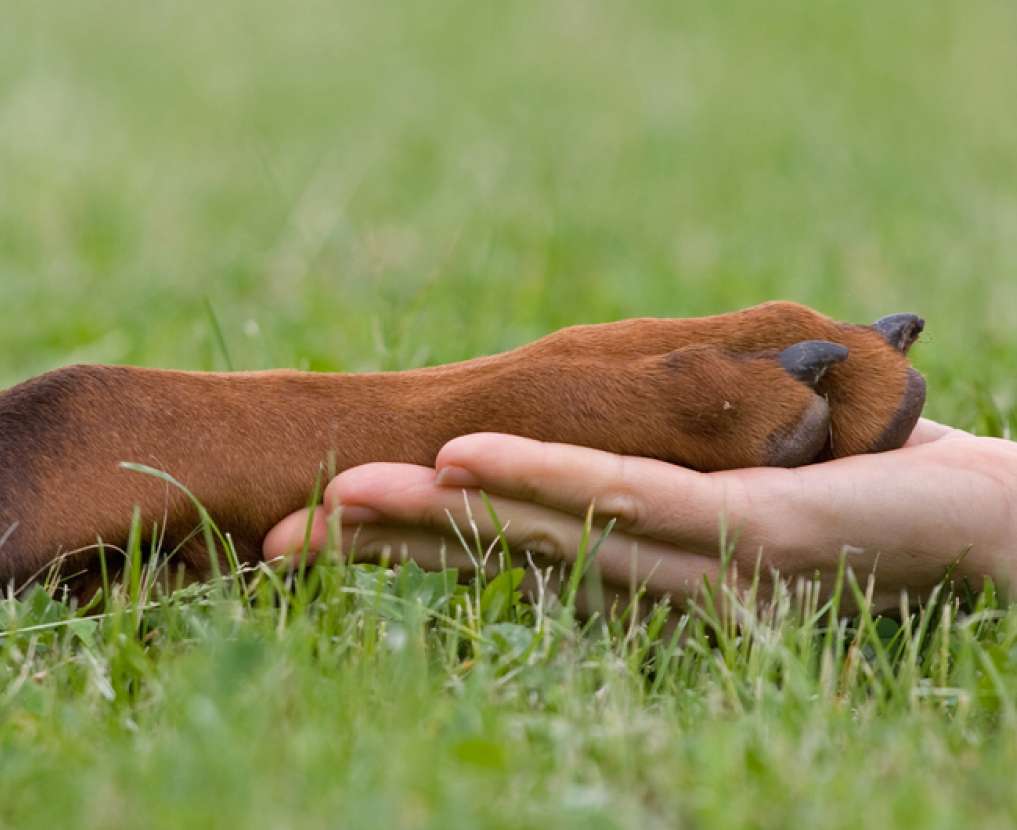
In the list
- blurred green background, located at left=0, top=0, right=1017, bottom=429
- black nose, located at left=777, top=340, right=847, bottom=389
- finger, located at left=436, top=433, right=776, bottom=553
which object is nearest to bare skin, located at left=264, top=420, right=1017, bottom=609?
finger, located at left=436, top=433, right=776, bottom=553

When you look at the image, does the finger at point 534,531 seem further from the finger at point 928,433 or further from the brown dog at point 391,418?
the finger at point 928,433

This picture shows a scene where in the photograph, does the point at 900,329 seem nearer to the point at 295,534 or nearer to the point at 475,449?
the point at 475,449

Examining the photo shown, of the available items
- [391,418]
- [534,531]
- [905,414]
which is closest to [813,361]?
[905,414]

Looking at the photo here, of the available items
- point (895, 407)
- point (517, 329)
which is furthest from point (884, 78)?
point (895, 407)

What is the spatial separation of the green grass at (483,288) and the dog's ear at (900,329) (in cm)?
43

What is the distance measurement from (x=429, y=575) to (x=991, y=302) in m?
3.62

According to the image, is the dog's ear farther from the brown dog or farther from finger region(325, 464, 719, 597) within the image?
finger region(325, 464, 719, 597)

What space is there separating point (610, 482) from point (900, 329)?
54 cm

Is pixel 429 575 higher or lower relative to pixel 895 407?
lower

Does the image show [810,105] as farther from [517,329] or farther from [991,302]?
[517,329]

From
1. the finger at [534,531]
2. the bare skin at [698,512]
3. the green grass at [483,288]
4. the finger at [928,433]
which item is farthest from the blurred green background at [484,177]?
the finger at [534,531]

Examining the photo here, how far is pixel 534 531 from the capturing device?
7.48 feet

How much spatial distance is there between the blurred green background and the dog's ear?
115 centimetres

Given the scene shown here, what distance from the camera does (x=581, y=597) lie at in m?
2.32
